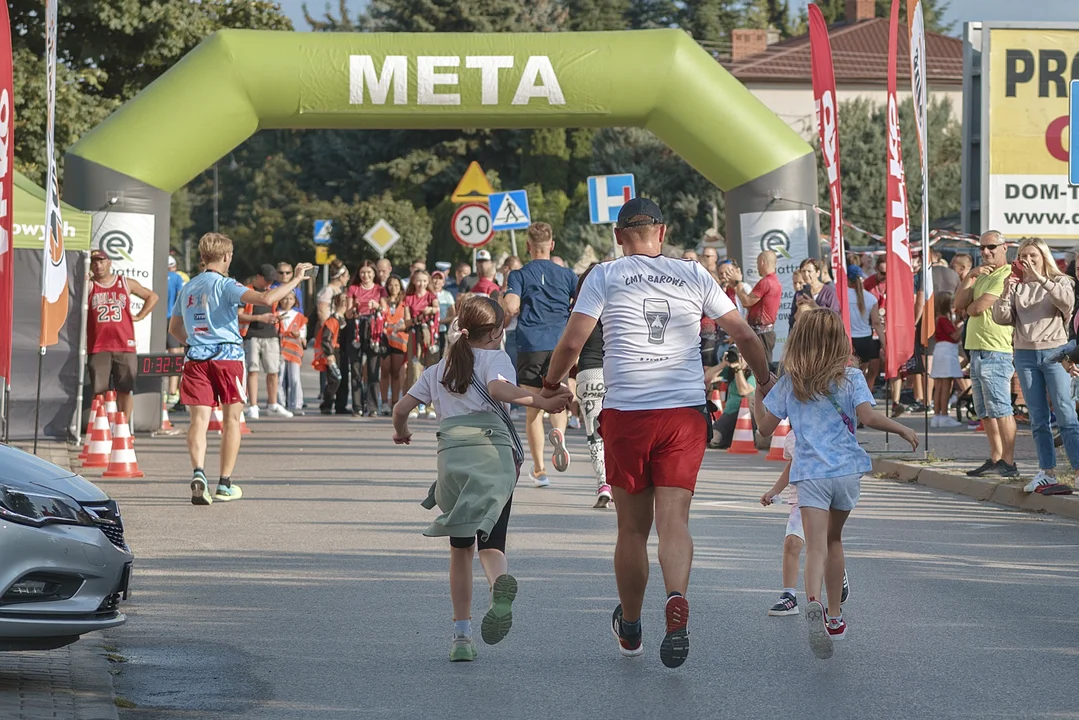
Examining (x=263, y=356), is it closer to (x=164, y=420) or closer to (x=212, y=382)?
(x=164, y=420)

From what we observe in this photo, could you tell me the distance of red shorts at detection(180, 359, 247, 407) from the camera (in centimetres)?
1188

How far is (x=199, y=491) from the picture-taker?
11.9 meters

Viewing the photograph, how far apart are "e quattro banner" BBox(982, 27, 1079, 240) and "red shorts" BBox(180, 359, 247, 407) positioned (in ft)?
44.0

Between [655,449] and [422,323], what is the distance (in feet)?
51.6

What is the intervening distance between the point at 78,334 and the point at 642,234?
10720 mm

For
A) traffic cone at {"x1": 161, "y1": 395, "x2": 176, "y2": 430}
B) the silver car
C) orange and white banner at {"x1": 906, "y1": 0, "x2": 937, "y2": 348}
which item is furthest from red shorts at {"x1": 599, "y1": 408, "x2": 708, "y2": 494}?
traffic cone at {"x1": 161, "y1": 395, "x2": 176, "y2": 430}

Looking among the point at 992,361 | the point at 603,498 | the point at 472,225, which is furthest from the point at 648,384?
the point at 472,225

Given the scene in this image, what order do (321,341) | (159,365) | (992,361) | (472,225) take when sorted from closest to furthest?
(992,361) → (159,365) → (321,341) → (472,225)

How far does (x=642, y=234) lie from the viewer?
22.0 feet

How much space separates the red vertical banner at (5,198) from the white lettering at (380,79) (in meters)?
7.17

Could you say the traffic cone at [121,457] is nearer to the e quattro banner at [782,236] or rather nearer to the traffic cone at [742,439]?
the traffic cone at [742,439]

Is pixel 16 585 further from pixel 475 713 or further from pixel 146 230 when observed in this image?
pixel 146 230

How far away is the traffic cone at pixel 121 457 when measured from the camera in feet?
45.4

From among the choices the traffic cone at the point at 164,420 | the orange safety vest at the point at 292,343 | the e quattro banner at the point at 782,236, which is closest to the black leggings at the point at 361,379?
the orange safety vest at the point at 292,343
